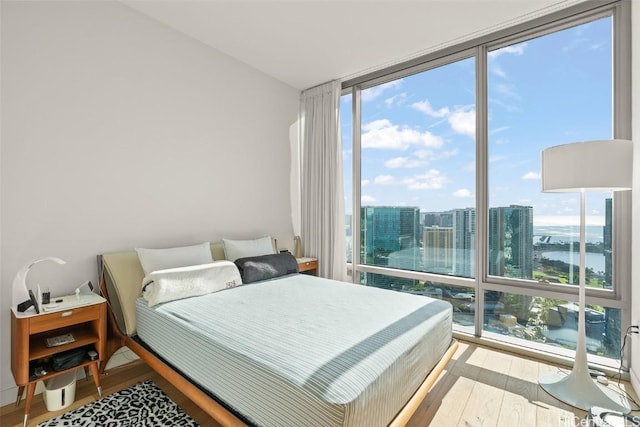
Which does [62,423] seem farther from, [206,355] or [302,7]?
[302,7]

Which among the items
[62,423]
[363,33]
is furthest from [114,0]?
[62,423]

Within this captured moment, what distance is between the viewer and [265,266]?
10.1 feet

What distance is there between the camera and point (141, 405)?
6.56 ft

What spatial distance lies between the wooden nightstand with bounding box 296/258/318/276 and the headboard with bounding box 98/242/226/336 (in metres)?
1.83

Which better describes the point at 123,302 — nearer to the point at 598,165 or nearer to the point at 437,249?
the point at 437,249

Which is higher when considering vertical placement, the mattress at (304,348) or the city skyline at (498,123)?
the city skyline at (498,123)

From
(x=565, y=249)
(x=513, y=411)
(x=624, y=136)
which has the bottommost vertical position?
(x=513, y=411)

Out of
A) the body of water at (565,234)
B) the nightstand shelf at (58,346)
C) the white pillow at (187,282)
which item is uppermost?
the body of water at (565,234)

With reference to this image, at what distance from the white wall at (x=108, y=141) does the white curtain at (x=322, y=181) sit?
0.84 m

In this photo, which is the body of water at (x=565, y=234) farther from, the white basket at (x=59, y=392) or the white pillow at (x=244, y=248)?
the white basket at (x=59, y=392)

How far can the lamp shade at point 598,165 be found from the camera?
1927mm

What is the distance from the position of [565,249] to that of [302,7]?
3.09m

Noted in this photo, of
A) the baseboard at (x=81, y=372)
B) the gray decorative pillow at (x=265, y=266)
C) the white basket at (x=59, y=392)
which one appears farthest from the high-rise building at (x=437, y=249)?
the white basket at (x=59, y=392)

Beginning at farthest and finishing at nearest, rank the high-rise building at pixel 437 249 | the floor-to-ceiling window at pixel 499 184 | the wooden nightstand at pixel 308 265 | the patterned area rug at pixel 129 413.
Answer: the wooden nightstand at pixel 308 265 < the high-rise building at pixel 437 249 < the floor-to-ceiling window at pixel 499 184 < the patterned area rug at pixel 129 413
